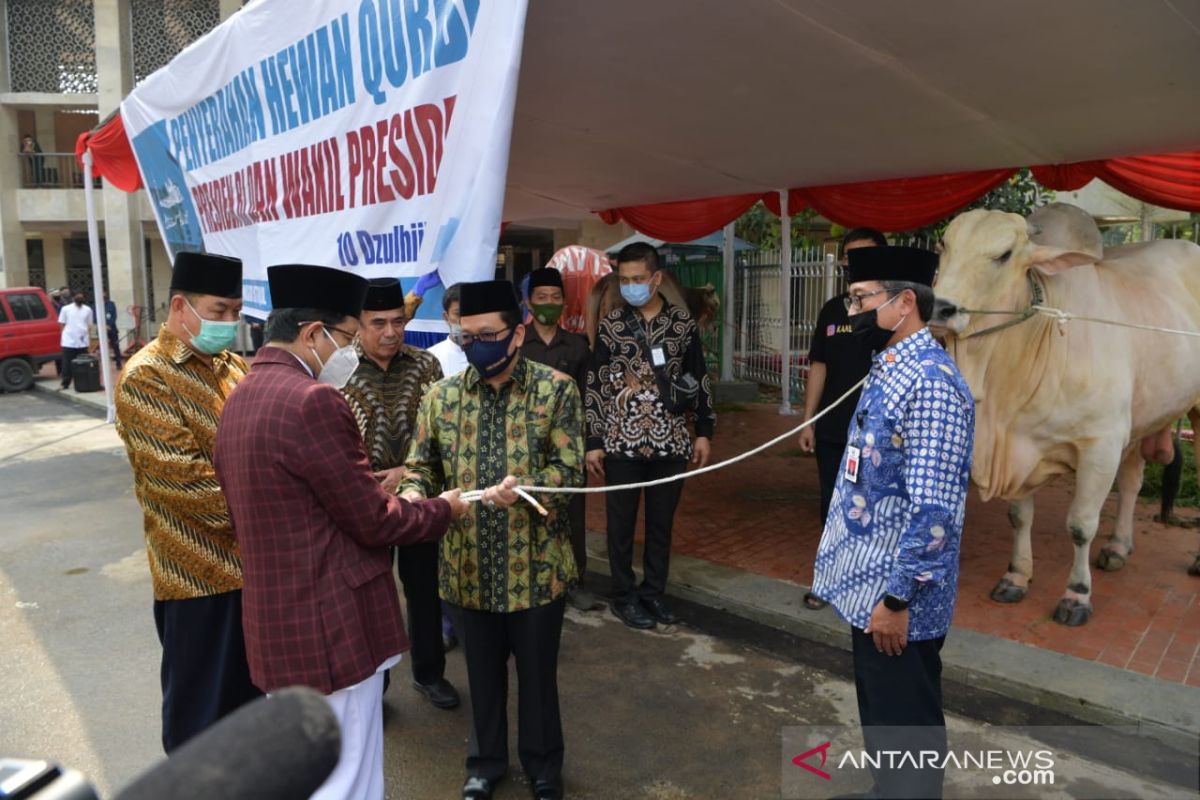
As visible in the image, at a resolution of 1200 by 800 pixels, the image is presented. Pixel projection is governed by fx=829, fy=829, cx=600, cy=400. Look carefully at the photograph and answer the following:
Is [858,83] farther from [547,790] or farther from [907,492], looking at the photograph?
[547,790]

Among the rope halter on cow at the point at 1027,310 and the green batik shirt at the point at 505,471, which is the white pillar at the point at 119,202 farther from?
the rope halter on cow at the point at 1027,310

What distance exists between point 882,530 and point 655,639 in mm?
2337

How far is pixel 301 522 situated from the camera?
2260 millimetres

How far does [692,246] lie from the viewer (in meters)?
13.1

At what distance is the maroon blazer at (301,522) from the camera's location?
221 cm

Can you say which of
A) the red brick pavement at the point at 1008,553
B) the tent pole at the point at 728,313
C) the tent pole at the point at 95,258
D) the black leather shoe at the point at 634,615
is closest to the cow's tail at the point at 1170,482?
the red brick pavement at the point at 1008,553

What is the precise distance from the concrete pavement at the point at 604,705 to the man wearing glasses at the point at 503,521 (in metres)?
0.29

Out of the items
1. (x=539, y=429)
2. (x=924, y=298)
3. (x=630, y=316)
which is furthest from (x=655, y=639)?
(x=924, y=298)

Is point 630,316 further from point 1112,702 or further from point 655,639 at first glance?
point 1112,702

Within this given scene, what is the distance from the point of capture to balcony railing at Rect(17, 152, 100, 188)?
21.8 m

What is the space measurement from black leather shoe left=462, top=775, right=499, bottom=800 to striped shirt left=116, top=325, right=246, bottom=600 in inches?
42.3

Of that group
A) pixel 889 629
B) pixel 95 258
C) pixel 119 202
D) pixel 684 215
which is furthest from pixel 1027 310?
pixel 119 202

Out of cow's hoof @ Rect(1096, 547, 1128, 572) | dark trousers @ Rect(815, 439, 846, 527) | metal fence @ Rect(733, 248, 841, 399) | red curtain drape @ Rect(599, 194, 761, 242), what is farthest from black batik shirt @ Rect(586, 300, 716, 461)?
metal fence @ Rect(733, 248, 841, 399)

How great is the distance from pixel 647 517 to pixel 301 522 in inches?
96.8
